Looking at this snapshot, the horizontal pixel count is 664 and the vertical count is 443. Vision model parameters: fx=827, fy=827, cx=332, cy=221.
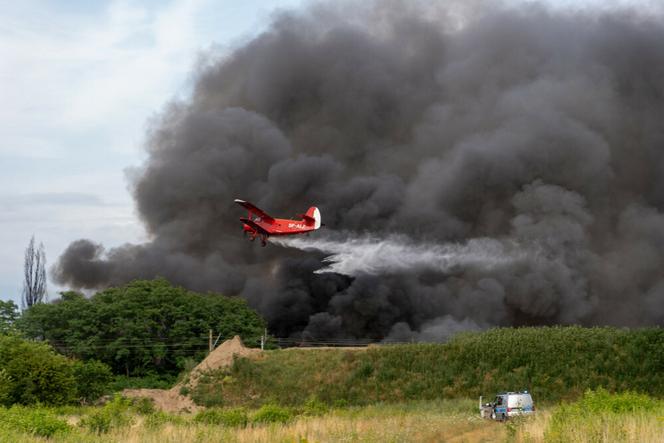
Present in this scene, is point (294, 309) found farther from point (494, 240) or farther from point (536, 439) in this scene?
point (536, 439)

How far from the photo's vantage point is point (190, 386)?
206 feet

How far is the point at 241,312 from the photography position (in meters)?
80.8

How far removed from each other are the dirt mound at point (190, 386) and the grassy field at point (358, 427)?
2378 cm

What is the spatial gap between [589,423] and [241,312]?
6114cm

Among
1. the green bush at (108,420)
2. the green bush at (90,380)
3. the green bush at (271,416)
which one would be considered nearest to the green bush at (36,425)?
the green bush at (108,420)

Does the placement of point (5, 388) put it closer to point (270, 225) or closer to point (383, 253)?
point (270, 225)

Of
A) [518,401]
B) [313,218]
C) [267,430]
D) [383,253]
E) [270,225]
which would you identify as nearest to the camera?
[267,430]

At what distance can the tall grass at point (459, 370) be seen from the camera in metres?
52.7

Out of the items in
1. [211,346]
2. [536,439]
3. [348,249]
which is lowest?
[536,439]

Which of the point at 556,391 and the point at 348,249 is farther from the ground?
the point at 348,249

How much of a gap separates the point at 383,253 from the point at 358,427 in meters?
44.7

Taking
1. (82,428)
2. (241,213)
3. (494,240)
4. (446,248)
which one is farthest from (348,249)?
(82,428)

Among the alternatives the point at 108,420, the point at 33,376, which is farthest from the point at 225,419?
the point at 33,376

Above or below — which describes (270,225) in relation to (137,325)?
above
